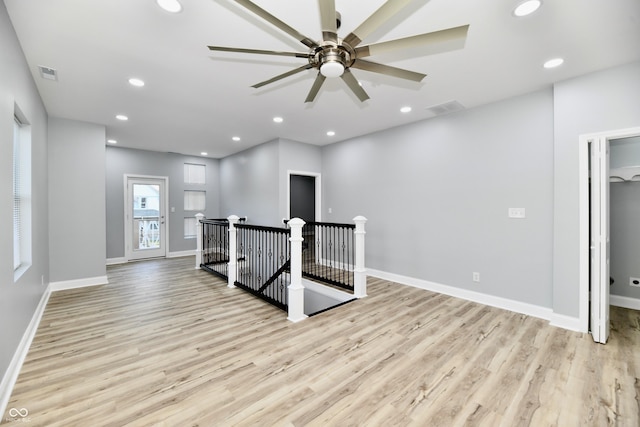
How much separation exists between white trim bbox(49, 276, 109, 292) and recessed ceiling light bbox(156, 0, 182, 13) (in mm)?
4822

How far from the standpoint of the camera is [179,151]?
728 cm

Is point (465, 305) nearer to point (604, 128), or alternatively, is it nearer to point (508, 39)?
point (604, 128)

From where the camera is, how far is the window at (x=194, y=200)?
789 cm

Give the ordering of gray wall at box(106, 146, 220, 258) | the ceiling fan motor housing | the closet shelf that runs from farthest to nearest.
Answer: gray wall at box(106, 146, 220, 258) → the closet shelf → the ceiling fan motor housing

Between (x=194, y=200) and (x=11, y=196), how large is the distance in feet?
19.5

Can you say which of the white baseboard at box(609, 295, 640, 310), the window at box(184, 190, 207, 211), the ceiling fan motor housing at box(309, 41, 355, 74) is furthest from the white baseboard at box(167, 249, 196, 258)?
the white baseboard at box(609, 295, 640, 310)

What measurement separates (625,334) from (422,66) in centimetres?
368

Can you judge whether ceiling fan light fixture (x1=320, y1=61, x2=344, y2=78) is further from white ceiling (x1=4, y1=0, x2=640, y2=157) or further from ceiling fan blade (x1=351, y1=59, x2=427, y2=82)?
white ceiling (x1=4, y1=0, x2=640, y2=157)

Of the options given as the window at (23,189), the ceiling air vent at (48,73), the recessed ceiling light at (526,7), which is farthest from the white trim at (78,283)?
the recessed ceiling light at (526,7)

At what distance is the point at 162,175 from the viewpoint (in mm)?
7348

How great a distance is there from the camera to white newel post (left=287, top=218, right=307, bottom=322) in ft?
10.8

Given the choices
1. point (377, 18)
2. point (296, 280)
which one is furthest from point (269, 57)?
point (296, 280)

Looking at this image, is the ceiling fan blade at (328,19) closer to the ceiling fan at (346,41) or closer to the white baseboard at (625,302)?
the ceiling fan at (346,41)

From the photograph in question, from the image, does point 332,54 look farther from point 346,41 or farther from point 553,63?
point 553,63
